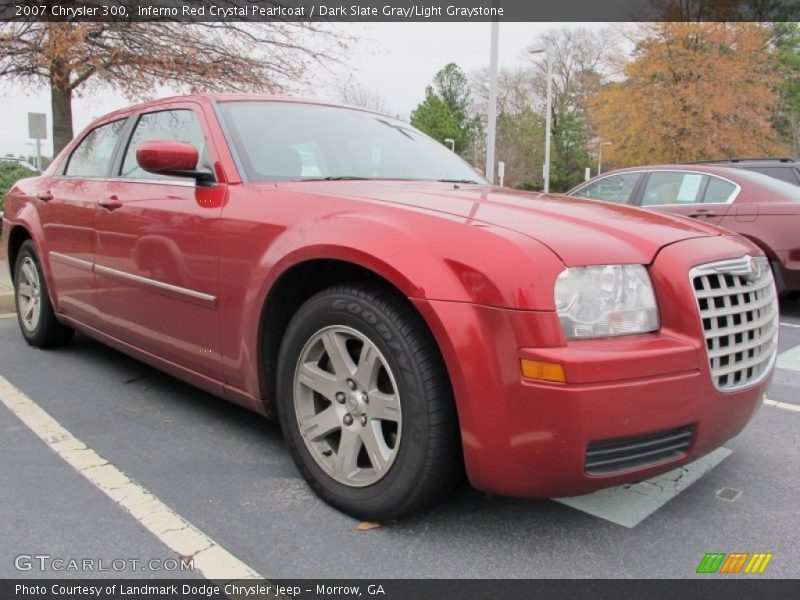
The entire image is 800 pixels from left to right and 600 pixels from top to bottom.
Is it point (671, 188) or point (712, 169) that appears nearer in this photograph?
point (712, 169)

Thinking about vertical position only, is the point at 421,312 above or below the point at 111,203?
below

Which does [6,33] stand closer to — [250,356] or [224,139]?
[224,139]

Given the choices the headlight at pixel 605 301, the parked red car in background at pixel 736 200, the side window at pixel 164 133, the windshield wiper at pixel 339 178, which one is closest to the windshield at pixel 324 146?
the windshield wiper at pixel 339 178

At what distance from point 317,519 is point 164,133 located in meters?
2.24

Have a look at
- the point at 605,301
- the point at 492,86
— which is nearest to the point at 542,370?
the point at 605,301

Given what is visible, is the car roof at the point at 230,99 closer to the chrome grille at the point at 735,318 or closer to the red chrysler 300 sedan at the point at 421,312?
the red chrysler 300 sedan at the point at 421,312

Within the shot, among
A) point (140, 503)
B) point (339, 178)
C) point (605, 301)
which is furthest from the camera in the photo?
point (339, 178)

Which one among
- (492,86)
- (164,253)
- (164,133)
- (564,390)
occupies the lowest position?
(564,390)

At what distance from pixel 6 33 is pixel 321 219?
8737 millimetres

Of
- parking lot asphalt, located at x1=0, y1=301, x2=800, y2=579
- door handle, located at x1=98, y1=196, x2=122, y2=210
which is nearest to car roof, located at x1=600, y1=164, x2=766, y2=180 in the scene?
parking lot asphalt, located at x1=0, y1=301, x2=800, y2=579

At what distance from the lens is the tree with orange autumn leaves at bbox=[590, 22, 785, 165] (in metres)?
23.7

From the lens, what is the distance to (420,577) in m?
2.02

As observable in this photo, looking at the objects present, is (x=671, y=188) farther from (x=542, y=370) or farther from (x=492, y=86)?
(x=492, y=86)

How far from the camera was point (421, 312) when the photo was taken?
2.02 m
